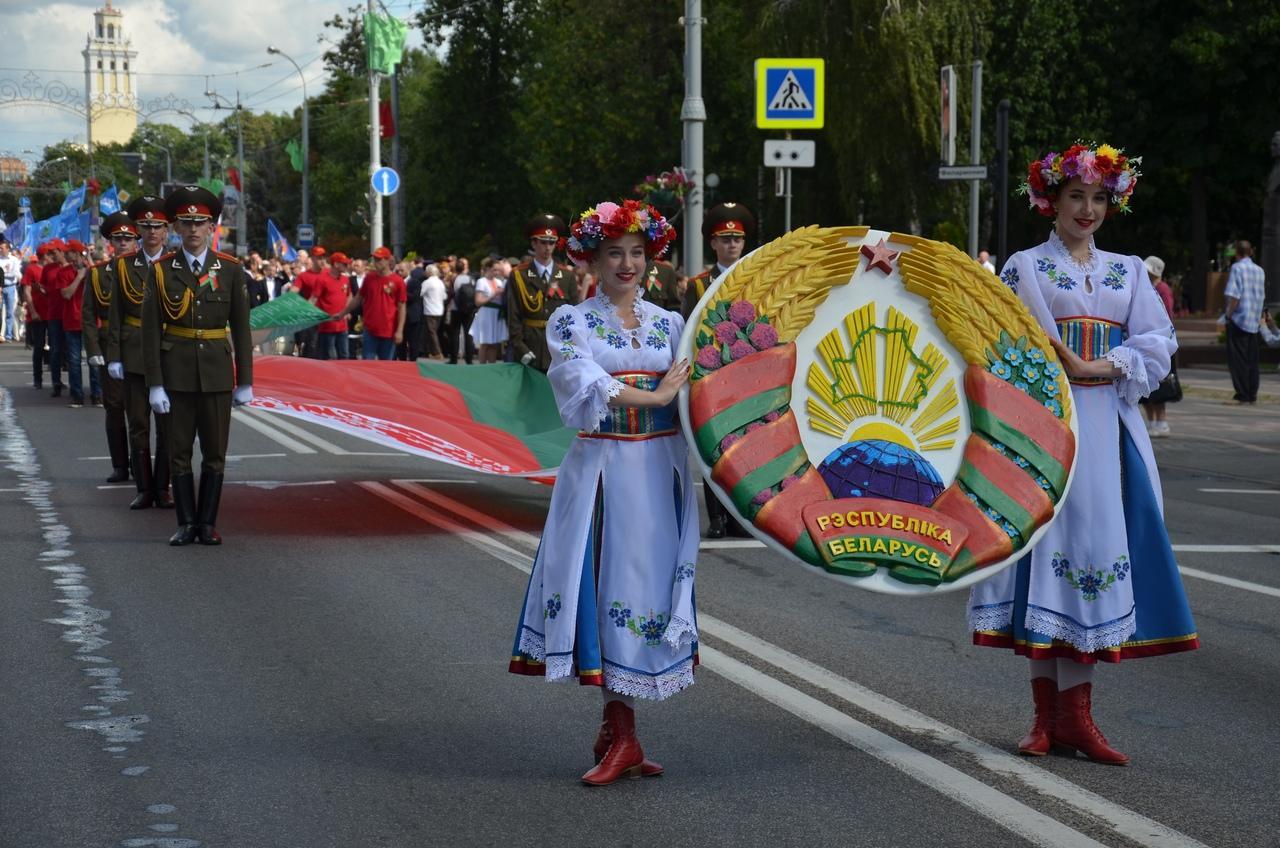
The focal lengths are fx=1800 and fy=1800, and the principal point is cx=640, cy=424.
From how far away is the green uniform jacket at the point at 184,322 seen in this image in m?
11.1

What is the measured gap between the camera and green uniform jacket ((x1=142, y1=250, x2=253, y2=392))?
438 inches

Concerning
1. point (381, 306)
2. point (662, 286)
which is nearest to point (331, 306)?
point (381, 306)

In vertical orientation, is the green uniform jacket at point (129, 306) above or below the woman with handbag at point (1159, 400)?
above

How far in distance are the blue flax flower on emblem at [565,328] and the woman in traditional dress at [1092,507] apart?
1.56m

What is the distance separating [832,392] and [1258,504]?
924cm

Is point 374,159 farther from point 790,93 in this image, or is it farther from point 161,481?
point 161,481

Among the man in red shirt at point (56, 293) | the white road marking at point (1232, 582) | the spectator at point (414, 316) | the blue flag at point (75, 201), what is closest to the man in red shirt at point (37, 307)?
the man in red shirt at point (56, 293)

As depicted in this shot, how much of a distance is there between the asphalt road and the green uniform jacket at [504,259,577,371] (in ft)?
13.3

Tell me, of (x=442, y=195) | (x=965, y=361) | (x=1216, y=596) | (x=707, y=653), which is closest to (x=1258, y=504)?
(x=1216, y=596)

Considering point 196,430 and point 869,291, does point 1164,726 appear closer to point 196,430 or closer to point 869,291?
point 869,291

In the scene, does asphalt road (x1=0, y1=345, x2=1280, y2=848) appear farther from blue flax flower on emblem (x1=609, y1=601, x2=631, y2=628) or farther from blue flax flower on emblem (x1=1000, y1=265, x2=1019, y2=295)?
blue flax flower on emblem (x1=1000, y1=265, x2=1019, y2=295)

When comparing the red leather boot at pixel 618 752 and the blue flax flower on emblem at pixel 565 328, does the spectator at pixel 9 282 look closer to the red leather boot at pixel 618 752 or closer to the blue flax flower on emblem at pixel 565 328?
the blue flax flower on emblem at pixel 565 328

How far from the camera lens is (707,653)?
25.8 feet

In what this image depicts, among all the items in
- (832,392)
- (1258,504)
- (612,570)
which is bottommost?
(1258,504)
